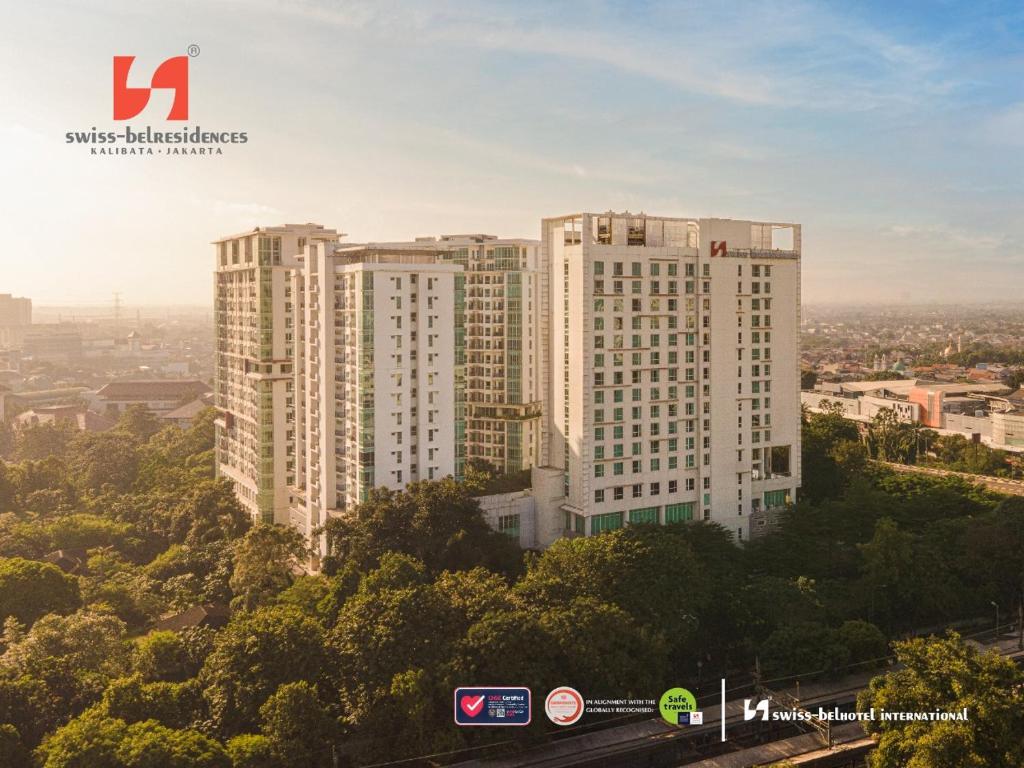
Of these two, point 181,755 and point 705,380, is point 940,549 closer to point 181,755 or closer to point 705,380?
point 705,380

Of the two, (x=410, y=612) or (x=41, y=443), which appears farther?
(x=41, y=443)

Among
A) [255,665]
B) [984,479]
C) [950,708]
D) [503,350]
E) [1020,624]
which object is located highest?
[503,350]

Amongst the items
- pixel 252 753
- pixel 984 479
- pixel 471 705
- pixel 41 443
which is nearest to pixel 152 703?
pixel 252 753

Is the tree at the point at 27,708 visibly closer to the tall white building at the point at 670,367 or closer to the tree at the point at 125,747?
the tree at the point at 125,747

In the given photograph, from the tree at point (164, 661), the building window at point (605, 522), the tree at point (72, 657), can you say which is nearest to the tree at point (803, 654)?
the building window at point (605, 522)

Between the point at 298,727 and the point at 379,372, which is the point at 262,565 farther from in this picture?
the point at 298,727

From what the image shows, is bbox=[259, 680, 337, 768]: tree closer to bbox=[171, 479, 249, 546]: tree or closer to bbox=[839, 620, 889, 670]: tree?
bbox=[839, 620, 889, 670]: tree
